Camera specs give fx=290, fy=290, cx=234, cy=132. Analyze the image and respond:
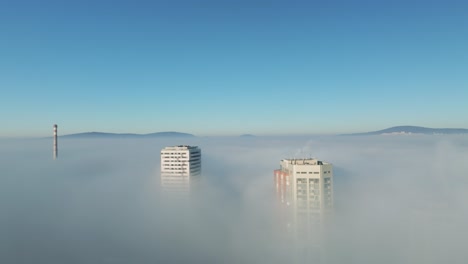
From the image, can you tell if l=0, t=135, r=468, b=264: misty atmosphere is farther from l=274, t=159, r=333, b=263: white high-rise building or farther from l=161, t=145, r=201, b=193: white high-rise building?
l=161, t=145, r=201, b=193: white high-rise building

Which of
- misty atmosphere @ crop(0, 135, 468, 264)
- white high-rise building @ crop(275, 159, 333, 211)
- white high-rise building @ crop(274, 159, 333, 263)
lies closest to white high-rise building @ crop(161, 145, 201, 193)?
misty atmosphere @ crop(0, 135, 468, 264)

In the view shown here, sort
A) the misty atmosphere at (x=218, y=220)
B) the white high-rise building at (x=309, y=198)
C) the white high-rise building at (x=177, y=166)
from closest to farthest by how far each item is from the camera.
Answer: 1. the misty atmosphere at (x=218, y=220)
2. the white high-rise building at (x=309, y=198)
3. the white high-rise building at (x=177, y=166)

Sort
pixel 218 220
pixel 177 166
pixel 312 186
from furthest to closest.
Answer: pixel 177 166
pixel 218 220
pixel 312 186

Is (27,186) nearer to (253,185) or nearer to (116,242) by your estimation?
(116,242)

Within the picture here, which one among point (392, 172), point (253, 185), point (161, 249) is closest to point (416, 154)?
point (392, 172)

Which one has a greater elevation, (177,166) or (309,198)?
(177,166)

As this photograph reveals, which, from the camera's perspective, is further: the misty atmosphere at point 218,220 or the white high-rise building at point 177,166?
the white high-rise building at point 177,166

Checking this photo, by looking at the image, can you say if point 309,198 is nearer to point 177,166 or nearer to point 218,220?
point 218,220

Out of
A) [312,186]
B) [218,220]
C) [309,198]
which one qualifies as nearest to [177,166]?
[218,220]

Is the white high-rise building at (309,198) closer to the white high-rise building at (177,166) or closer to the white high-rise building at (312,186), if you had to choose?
the white high-rise building at (312,186)

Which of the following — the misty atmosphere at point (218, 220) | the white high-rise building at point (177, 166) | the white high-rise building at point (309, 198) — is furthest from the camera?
the white high-rise building at point (177, 166)

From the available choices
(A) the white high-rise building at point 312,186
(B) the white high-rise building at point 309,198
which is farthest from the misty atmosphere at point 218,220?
(A) the white high-rise building at point 312,186
